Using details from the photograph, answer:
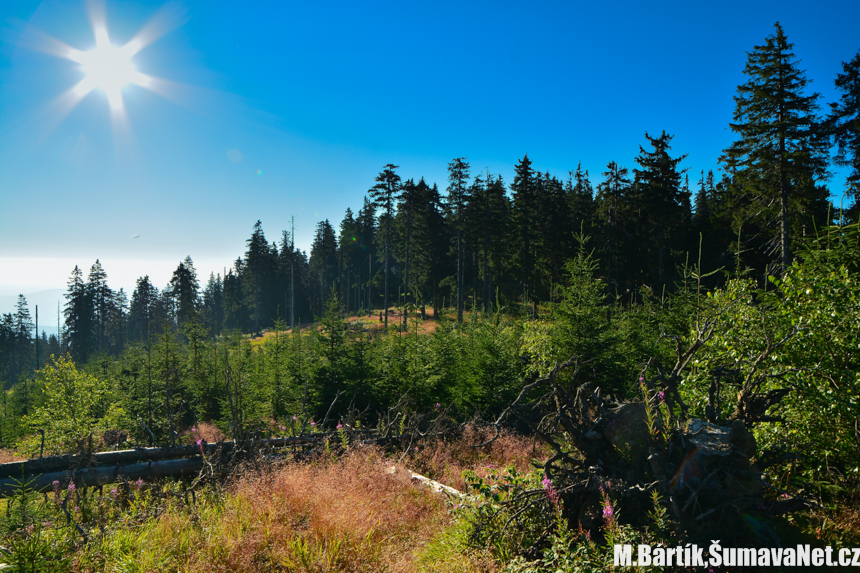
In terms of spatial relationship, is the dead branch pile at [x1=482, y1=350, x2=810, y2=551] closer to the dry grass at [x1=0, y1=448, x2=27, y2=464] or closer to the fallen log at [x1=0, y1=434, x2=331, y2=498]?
the fallen log at [x1=0, y1=434, x2=331, y2=498]

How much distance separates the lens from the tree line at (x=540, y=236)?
17.1 metres

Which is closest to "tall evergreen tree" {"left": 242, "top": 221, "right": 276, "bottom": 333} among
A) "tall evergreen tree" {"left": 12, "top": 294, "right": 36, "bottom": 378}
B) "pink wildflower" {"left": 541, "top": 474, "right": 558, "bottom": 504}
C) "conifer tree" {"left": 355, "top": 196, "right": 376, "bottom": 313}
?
"conifer tree" {"left": 355, "top": 196, "right": 376, "bottom": 313}

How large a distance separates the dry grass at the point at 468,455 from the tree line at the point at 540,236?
423 centimetres

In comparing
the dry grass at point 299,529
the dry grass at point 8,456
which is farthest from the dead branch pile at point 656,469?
the dry grass at point 8,456

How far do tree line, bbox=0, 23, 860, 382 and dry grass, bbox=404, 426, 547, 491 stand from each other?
4227mm

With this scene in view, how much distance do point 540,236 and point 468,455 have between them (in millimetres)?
28563

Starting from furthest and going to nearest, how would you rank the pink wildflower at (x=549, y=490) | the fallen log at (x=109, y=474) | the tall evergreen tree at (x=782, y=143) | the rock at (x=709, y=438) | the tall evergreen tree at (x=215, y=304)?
the tall evergreen tree at (x=215, y=304)
the tall evergreen tree at (x=782, y=143)
the fallen log at (x=109, y=474)
the pink wildflower at (x=549, y=490)
the rock at (x=709, y=438)

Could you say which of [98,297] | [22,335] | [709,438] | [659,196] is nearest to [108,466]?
[709,438]

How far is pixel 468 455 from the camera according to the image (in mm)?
8984

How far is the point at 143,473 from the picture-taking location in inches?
307

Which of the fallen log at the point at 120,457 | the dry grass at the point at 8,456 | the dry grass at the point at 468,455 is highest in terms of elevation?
the fallen log at the point at 120,457

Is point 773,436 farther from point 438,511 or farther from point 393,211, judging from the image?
point 393,211

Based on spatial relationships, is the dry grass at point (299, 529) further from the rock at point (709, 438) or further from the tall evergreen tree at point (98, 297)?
the tall evergreen tree at point (98, 297)

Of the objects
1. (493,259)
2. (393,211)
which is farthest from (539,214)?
(393,211)
